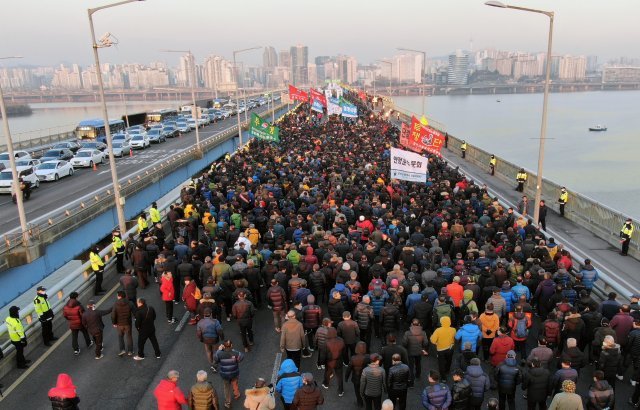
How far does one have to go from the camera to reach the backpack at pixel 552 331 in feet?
32.9

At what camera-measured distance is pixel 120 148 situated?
4416 centimetres

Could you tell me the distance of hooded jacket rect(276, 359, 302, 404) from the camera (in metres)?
8.23

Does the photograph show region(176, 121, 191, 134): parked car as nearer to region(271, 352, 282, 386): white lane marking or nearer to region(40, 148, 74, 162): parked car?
region(40, 148, 74, 162): parked car

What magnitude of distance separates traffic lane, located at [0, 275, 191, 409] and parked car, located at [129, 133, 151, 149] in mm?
38103

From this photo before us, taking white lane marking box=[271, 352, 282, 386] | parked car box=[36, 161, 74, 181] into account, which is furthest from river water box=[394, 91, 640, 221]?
parked car box=[36, 161, 74, 181]

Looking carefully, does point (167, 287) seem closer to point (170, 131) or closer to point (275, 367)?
point (275, 367)

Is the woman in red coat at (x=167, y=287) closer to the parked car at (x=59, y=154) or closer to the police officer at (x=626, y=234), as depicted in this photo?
the police officer at (x=626, y=234)

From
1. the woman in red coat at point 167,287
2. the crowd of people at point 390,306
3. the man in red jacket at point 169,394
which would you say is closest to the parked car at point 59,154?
the crowd of people at point 390,306

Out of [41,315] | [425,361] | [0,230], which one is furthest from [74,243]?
[425,361]

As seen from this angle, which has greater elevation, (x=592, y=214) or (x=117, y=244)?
(x=117, y=244)

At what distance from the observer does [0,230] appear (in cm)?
2116

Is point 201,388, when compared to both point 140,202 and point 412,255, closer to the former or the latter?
point 412,255

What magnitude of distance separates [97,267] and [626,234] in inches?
682

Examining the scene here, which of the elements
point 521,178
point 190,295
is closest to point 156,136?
point 521,178
